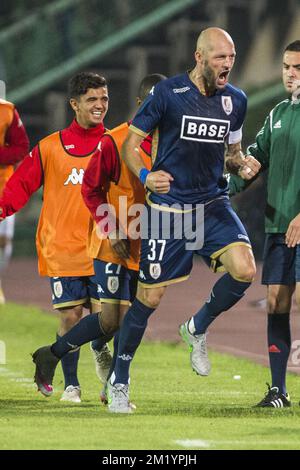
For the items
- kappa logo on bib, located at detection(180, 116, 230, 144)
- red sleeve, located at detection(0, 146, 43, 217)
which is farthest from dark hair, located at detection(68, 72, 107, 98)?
kappa logo on bib, located at detection(180, 116, 230, 144)

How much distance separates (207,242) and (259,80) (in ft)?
67.1

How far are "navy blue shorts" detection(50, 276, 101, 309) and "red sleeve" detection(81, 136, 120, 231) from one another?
86 centimetres

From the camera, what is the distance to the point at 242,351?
1381cm

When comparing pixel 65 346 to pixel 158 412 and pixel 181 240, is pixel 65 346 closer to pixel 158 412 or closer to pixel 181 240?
pixel 158 412

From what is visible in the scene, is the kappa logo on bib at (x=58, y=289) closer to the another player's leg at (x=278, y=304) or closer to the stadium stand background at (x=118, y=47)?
the another player's leg at (x=278, y=304)

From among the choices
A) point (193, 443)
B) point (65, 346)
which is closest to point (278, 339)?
point (65, 346)

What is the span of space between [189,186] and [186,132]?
335 millimetres

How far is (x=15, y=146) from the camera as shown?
1443 cm

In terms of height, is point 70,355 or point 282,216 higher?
point 282,216

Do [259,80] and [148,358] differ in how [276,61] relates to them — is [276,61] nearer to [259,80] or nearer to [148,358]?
[259,80]

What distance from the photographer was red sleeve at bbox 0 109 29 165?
564 inches

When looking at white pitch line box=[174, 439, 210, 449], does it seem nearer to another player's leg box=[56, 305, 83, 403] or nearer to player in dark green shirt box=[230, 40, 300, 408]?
player in dark green shirt box=[230, 40, 300, 408]

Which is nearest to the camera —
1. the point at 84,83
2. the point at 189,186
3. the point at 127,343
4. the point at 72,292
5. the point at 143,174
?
the point at 143,174

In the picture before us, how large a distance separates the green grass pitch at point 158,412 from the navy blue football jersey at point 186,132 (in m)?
1.36
